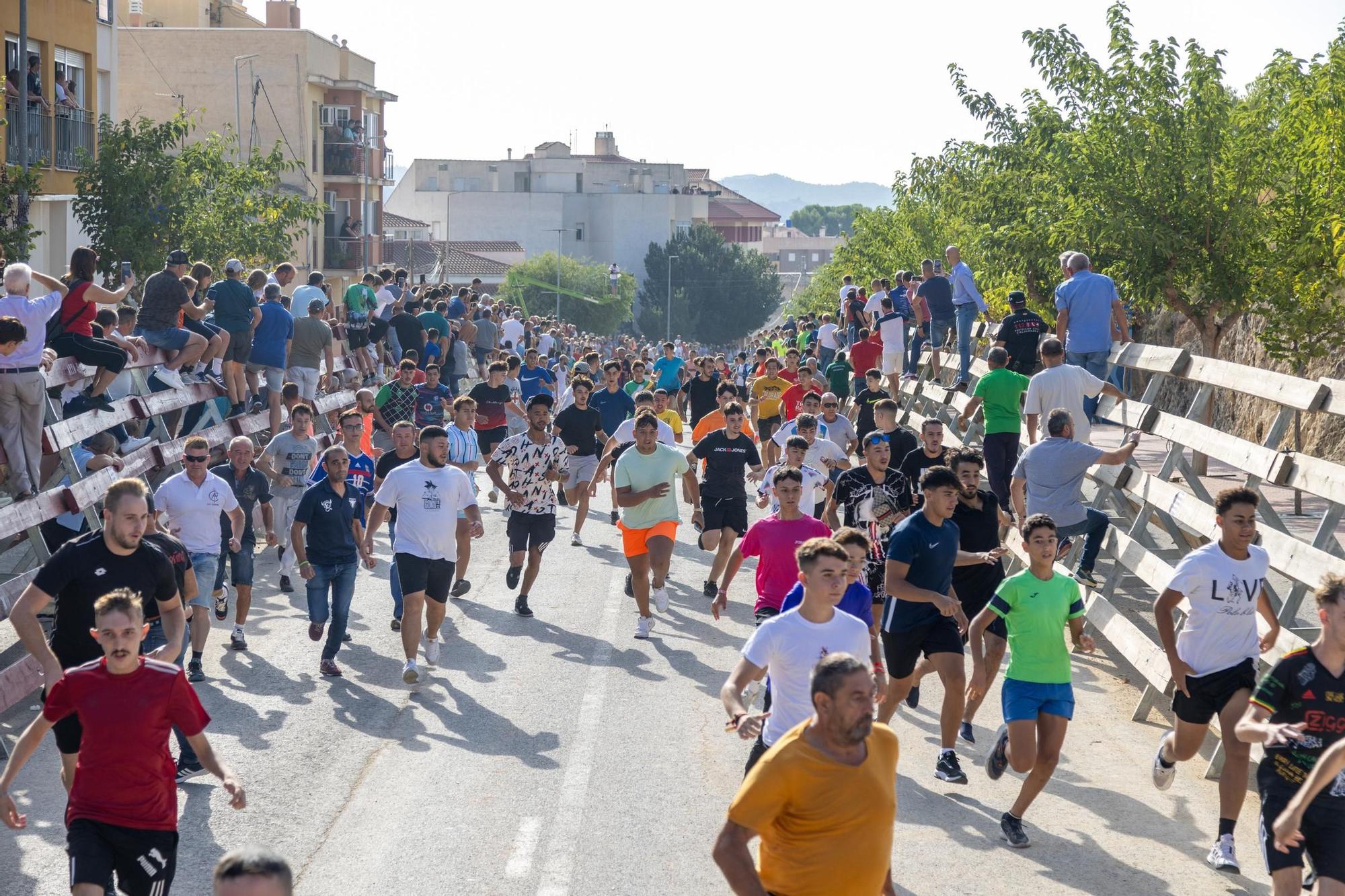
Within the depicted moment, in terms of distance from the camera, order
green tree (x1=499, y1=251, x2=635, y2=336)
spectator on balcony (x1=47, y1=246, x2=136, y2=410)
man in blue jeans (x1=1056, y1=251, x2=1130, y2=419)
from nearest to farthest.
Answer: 1. spectator on balcony (x1=47, y1=246, x2=136, y2=410)
2. man in blue jeans (x1=1056, y1=251, x2=1130, y2=419)
3. green tree (x1=499, y1=251, x2=635, y2=336)

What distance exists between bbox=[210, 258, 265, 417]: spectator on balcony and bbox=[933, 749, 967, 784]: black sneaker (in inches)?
444

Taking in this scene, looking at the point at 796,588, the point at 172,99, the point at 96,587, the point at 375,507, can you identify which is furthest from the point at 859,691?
the point at 172,99

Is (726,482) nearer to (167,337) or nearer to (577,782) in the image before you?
(577,782)

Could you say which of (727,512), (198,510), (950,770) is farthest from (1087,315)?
(198,510)

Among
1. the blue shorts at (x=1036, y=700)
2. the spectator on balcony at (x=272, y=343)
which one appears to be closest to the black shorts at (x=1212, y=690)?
the blue shorts at (x=1036, y=700)

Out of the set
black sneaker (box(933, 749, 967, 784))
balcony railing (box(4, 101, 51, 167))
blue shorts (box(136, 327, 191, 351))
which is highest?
balcony railing (box(4, 101, 51, 167))

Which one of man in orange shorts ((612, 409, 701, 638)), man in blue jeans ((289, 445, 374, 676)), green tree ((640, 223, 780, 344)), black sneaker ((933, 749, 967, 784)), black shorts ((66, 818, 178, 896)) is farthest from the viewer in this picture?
green tree ((640, 223, 780, 344))

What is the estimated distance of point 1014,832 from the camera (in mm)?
8578

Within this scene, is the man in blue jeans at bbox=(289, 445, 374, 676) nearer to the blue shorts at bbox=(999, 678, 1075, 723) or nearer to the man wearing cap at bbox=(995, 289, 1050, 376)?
the blue shorts at bbox=(999, 678, 1075, 723)

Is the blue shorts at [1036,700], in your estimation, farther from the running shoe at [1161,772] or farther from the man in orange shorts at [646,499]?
the man in orange shorts at [646,499]

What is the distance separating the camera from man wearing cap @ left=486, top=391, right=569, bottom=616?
14.5 metres

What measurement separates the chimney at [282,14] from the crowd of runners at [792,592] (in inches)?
2126

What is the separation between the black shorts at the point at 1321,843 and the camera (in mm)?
6750

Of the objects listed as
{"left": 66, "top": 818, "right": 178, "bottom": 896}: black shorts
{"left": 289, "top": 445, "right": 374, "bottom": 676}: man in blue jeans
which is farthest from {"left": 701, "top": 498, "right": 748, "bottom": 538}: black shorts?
{"left": 66, "top": 818, "right": 178, "bottom": 896}: black shorts
